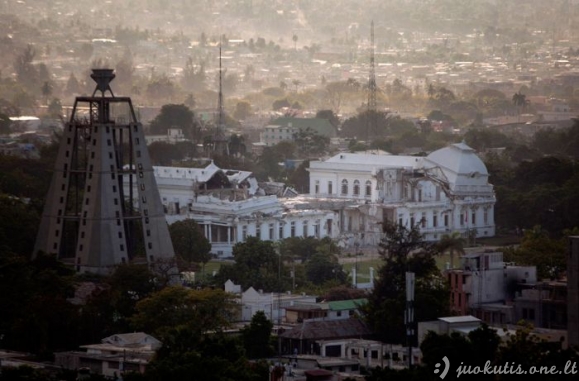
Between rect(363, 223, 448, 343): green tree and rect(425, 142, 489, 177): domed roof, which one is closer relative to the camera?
rect(363, 223, 448, 343): green tree

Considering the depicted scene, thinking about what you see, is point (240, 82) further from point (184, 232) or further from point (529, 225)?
point (184, 232)

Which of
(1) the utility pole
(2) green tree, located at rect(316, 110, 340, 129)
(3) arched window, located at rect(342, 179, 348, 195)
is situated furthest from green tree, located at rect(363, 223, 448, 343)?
(2) green tree, located at rect(316, 110, 340, 129)

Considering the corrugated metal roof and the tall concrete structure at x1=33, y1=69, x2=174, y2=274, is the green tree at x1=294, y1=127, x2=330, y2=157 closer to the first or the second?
the tall concrete structure at x1=33, y1=69, x2=174, y2=274

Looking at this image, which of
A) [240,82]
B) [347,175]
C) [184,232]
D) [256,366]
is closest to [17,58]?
[240,82]

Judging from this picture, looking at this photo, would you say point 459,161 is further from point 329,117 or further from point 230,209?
point 329,117

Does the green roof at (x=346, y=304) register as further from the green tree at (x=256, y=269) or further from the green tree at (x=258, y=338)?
the green tree at (x=258, y=338)

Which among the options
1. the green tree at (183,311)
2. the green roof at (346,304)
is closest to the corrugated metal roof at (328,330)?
the green tree at (183,311)

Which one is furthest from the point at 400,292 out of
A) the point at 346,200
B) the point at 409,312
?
the point at 346,200
